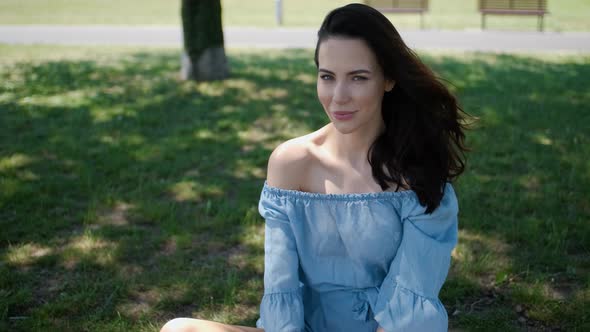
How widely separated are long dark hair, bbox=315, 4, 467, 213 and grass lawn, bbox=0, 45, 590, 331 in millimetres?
830

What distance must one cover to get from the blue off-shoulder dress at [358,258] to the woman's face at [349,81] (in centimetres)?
29

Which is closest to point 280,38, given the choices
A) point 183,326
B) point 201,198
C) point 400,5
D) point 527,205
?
point 400,5

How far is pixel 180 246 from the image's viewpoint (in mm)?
4020

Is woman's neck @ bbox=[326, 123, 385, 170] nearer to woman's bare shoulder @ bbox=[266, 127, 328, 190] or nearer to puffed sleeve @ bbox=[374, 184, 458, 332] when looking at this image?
woman's bare shoulder @ bbox=[266, 127, 328, 190]

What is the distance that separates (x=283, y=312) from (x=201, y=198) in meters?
2.64

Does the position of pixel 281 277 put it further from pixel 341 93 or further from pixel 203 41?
pixel 203 41

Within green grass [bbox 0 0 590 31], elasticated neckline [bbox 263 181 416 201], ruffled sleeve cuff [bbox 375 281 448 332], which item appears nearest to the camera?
ruffled sleeve cuff [bbox 375 281 448 332]

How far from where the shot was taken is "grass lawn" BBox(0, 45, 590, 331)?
3.39 meters

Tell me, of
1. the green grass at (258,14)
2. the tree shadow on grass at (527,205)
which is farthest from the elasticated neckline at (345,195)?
the green grass at (258,14)

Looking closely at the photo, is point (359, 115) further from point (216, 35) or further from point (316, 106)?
point (216, 35)

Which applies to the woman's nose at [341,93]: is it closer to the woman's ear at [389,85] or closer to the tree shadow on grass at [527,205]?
the woman's ear at [389,85]

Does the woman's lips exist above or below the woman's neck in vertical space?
above

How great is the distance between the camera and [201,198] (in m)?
4.80

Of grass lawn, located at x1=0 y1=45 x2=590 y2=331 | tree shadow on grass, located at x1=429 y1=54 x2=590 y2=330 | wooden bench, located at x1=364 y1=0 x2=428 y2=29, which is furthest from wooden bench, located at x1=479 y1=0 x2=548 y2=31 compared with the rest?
tree shadow on grass, located at x1=429 y1=54 x2=590 y2=330
